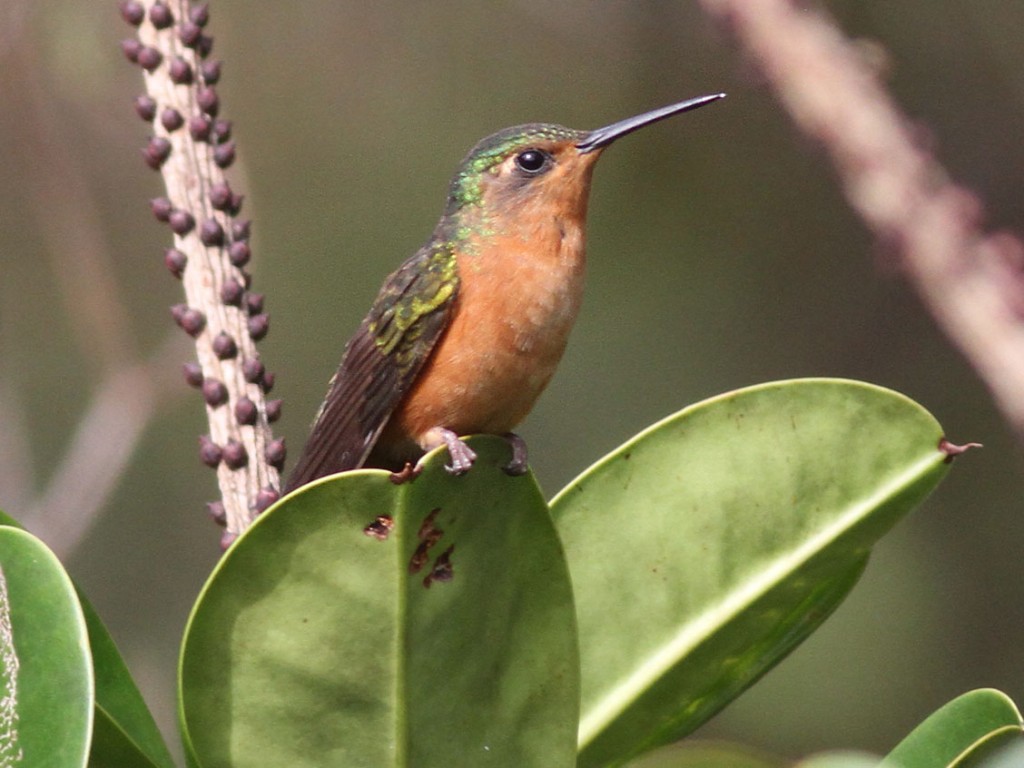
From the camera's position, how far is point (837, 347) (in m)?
5.79

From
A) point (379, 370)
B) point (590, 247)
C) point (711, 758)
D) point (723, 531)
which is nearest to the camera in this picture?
point (711, 758)

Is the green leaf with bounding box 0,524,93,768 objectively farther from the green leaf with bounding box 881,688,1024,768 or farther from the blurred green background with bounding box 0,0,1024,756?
the blurred green background with bounding box 0,0,1024,756

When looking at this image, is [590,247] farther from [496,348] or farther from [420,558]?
[420,558]

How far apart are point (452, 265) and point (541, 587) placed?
1184 mm

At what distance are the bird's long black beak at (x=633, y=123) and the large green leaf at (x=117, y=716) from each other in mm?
1468

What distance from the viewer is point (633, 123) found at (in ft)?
9.12

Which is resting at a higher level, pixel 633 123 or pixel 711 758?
pixel 633 123

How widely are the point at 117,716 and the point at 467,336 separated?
108cm

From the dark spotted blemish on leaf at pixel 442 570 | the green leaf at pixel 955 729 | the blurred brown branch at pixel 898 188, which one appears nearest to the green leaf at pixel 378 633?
the dark spotted blemish on leaf at pixel 442 570

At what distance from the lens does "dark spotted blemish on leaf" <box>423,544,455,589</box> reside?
61.6 inches

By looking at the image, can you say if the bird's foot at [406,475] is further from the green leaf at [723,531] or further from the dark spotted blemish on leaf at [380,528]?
the green leaf at [723,531]

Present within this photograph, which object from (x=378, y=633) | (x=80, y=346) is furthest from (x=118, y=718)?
(x=80, y=346)

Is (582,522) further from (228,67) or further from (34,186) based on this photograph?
(228,67)

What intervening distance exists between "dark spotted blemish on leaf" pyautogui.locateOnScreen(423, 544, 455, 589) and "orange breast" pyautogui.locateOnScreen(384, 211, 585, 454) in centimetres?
95
